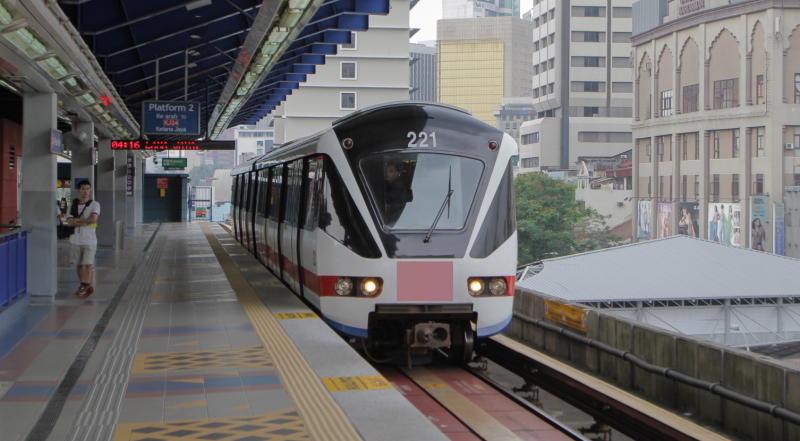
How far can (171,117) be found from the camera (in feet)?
68.5

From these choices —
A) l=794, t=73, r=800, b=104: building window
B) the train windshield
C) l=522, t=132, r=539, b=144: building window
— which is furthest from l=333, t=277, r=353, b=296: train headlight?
l=522, t=132, r=539, b=144: building window

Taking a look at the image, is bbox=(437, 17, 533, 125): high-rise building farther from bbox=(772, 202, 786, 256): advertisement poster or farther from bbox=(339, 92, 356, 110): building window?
bbox=(772, 202, 786, 256): advertisement poster

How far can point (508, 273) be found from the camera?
1039 cm

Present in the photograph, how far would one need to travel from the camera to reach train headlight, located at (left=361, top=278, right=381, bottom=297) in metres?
10.1

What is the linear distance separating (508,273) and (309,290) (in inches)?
109

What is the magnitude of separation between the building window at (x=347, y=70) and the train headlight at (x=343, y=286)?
230ft

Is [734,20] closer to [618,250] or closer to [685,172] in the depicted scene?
[685,172]

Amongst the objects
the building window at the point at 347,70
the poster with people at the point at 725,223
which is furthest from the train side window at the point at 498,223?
the building window at the point at 347,70

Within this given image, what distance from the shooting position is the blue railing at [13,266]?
1159 centimetres

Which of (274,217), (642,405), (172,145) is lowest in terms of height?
(642,405)

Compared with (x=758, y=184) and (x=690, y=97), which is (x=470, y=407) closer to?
(x=758, y=184)

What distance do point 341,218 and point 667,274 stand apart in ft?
65.6

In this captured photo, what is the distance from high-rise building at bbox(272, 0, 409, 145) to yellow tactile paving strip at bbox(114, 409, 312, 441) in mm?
71539

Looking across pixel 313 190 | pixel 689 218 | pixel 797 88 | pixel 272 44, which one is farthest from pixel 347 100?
pixel 313 190
